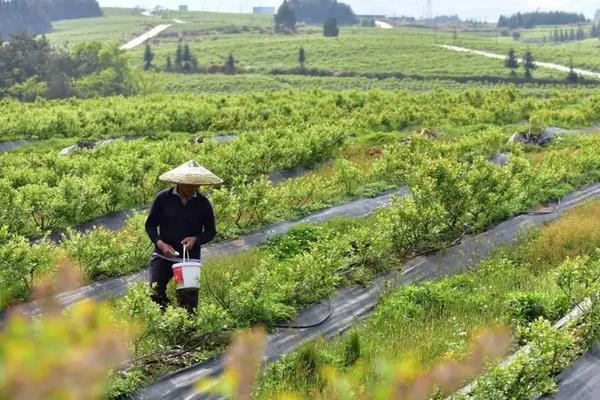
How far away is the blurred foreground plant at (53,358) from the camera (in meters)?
0.91

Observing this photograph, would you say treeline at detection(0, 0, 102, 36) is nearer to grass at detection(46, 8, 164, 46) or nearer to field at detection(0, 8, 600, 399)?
grass at detection(46, 8, 164, 46)

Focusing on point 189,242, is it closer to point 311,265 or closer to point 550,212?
point 311,265

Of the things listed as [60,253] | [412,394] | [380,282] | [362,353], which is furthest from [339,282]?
[412,394]

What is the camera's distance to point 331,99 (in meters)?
32.1

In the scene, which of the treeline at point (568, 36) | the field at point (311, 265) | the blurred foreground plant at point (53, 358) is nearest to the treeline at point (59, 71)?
the field at point (311, 265)

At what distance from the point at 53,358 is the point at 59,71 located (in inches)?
2382

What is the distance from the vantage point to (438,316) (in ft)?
24.3

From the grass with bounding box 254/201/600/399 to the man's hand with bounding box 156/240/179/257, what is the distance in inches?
61.9

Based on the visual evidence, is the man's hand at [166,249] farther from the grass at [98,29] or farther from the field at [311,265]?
the grass at [98,29]

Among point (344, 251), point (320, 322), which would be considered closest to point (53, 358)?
point (320, 322)

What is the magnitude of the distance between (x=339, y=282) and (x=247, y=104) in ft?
78.3

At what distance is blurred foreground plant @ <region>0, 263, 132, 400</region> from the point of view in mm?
913

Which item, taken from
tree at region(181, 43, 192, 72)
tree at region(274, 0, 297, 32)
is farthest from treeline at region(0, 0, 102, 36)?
tree at region(181, 43, 192, 72)

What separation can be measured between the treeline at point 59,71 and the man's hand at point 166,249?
4924cm
